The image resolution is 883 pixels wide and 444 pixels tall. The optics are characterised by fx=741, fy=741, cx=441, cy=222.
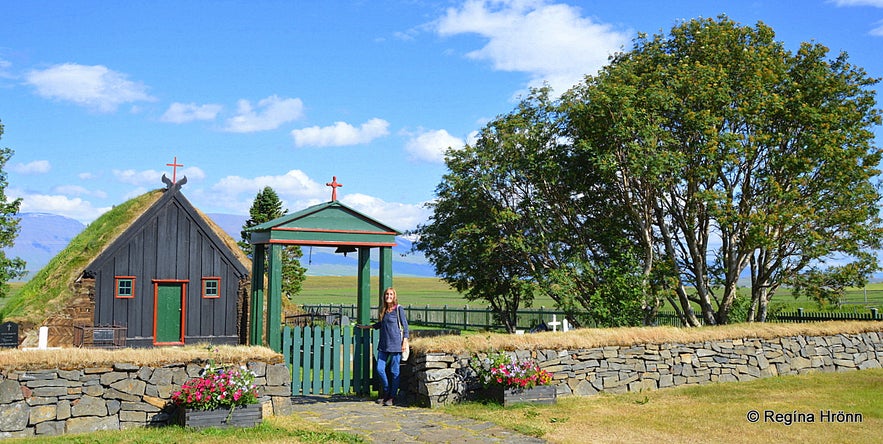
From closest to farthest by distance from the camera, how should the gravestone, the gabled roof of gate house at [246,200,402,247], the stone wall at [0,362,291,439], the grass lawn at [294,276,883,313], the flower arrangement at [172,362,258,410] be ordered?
the stone wall at [0,362,291,439] < the flower arrangement at [172,362,258,410] < the gabled roof of gate house at [246,200,402,247] < the gravestone < the grass lawn at [294,276,883,313]

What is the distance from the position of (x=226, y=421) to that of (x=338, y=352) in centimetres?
314

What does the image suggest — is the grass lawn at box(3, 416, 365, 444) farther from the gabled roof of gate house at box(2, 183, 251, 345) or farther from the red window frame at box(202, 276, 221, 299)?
the red window frame at box(202, 276, 221, 299)

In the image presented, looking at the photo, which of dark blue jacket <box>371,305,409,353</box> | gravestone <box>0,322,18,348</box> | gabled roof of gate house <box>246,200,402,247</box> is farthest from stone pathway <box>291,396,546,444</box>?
gravestone <box>0,322,18,348</box>

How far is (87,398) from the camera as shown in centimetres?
939

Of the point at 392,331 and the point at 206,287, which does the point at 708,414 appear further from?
the point at 206,287

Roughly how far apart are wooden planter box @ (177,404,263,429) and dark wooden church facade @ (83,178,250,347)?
1345 centimetres

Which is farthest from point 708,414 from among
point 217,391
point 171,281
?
point 171,281

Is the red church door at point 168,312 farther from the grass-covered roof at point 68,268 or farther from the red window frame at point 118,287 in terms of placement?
the grass-covered roof at point 68,268

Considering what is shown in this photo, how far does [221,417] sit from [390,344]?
10.2 ft

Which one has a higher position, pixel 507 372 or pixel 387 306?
pixel 387 306

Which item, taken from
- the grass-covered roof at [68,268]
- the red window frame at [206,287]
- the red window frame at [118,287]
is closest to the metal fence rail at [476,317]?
the red window frame at [206,287]

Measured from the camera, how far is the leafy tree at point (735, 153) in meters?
17.8

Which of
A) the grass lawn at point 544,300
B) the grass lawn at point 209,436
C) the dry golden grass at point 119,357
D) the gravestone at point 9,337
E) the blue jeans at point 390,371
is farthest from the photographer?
the grass lawn at point 544,300

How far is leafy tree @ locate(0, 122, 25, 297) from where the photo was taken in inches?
1037
